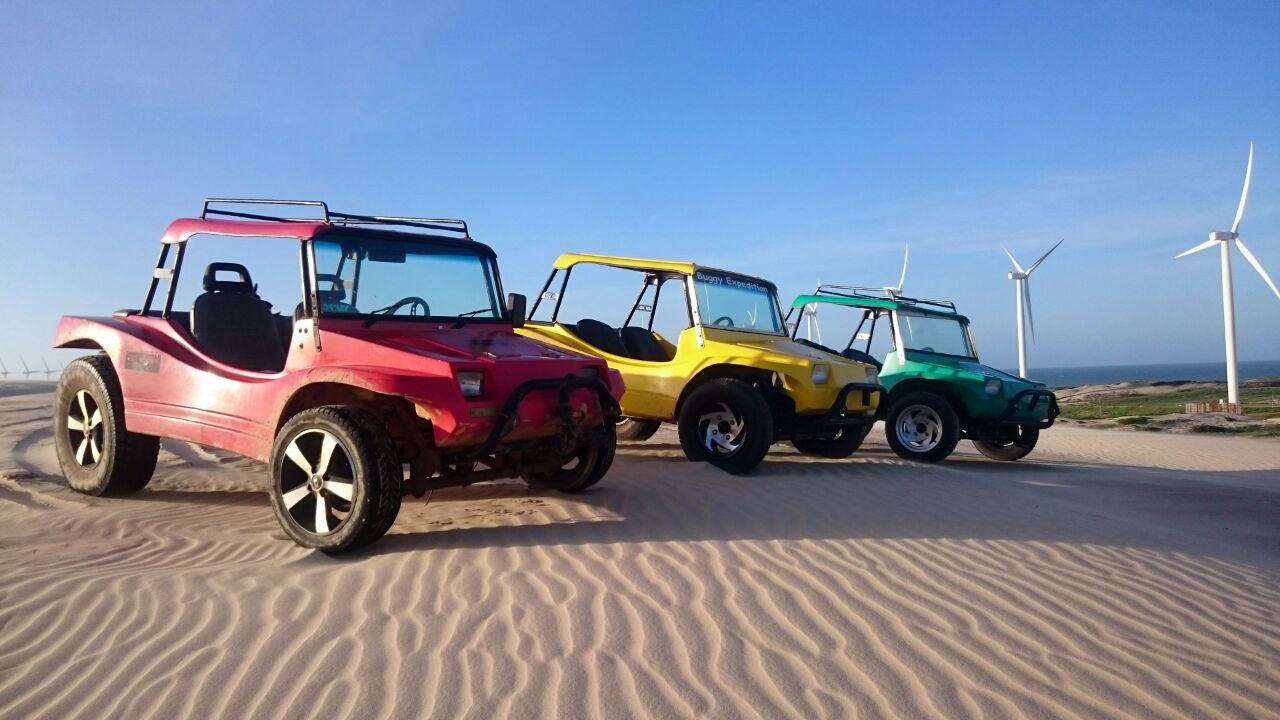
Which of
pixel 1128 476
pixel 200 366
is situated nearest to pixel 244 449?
pixel 200 366

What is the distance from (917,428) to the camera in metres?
10.8

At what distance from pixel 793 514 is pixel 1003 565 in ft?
5.23

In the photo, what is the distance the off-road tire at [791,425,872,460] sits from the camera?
9930 millimetres

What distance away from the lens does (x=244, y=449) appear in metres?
5.43

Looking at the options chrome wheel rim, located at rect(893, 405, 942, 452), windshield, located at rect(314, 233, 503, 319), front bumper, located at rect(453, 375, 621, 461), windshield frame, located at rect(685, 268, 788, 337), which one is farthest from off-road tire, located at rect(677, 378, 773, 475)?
chrome wheel rim, located at rect(893, 405, 942, 452)

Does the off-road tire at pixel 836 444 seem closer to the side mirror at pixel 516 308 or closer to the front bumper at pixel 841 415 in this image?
the front bumper at pixel 841 415

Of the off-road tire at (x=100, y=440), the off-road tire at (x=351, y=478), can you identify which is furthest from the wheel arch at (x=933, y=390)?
the off-road tire at (x=100, y=440)

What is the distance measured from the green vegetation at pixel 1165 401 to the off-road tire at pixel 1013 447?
57.9 feet

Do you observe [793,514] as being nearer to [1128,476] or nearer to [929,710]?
[929,710]

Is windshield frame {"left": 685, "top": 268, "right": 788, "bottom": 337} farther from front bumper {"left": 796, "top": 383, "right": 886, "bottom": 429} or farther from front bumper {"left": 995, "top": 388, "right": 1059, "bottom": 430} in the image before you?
front bumper {"left": 995, "top": 388, "right": 1059, "bottom": 430}

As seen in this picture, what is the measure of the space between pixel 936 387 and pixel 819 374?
3.16 metres

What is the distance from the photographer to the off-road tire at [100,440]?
6402mm

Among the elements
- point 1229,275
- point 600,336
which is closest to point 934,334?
point 600,336

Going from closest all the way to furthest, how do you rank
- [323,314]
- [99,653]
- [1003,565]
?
[99,653], [1003,565], [323,314]
